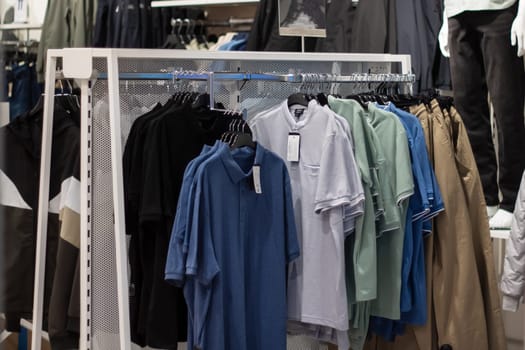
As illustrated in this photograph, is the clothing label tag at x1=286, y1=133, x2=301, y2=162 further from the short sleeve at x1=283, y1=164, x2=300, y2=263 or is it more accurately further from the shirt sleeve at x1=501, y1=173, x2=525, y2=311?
the shirt sleeve at x1=501, y1=173, x2=525, y2=311

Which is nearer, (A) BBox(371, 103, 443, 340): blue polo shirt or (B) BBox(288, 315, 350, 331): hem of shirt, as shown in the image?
(B) BBox(288, 315, 350, 331): hem of shirt

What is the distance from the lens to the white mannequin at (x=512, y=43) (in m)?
3.03

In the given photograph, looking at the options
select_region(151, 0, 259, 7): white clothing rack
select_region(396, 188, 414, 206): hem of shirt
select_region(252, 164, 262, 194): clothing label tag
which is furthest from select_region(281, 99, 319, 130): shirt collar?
select_region(151, 0, 259, 7): white clothing rack

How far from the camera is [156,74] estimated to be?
2.56 m

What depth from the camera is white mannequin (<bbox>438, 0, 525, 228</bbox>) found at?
9.93ft

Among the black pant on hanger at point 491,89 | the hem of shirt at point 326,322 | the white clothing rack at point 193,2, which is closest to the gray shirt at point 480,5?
the black pant on hanger at point 491,89

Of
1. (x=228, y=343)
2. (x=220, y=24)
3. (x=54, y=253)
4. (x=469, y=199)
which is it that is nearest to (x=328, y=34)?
(x=220, y=24)

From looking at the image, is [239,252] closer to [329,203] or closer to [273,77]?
[329,203]

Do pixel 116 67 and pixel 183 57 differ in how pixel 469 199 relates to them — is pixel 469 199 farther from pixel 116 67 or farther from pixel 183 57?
pixel 116 67

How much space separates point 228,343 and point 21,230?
3.21ft

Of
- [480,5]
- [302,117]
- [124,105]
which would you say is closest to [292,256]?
[302,117]

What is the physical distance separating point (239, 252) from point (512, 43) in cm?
152

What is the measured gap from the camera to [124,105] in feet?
8.54

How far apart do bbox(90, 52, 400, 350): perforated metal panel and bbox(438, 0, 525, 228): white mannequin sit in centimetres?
63
